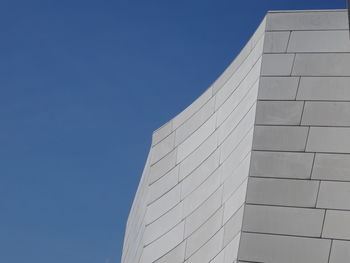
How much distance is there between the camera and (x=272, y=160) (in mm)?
12016

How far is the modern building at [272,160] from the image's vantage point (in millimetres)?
11352

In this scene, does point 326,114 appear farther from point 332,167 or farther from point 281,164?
point 281,164

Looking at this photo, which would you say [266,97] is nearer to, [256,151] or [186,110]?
[256,151]

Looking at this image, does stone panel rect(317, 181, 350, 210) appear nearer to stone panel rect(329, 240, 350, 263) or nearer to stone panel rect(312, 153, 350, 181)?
stone panel rect(312, 153, 350, 181)

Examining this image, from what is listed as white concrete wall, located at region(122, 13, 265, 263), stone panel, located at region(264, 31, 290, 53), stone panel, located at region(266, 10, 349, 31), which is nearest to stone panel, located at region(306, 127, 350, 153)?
white concrete wall, located at region(122, 13, 265, 263)

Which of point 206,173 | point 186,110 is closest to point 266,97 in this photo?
point 206,173

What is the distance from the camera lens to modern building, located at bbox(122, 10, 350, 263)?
447 inches

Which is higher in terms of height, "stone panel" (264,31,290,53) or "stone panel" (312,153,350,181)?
"stone panel" (264,31,290,53)

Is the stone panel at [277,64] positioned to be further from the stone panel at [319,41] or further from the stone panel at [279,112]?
the stone panel at [279,112]

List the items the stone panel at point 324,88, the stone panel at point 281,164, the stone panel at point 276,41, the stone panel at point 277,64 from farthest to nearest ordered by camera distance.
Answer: the stone panel at point 276,41, the stone panel at point 277,64, the stone panel at point 324,88, the stone panel at point 281,164

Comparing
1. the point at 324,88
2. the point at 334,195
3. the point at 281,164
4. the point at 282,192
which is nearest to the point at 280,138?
the point at 281,164

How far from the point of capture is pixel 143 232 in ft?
53.1

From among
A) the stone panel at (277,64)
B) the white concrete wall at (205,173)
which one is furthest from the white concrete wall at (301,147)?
the white concrete wall at (205,173)

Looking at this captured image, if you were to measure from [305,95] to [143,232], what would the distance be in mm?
5832
